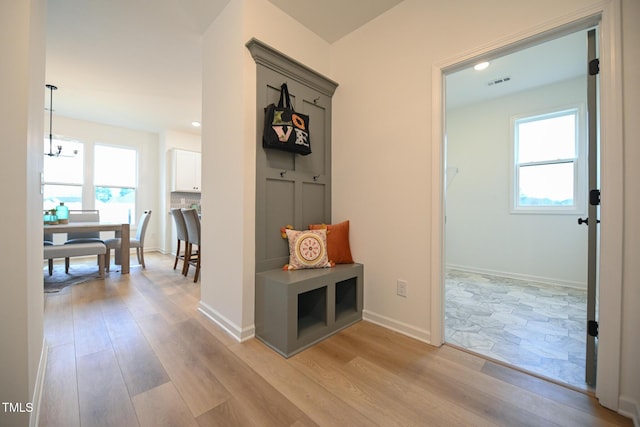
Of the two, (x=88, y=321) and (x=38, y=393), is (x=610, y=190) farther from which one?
(x=88, y=321)

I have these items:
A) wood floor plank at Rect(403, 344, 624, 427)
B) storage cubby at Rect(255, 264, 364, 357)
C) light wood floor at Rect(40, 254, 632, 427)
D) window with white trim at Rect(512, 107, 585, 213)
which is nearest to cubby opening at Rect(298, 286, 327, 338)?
storage cubby at Rect(255, 264, 364, 357)

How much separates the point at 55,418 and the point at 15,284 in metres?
0.68

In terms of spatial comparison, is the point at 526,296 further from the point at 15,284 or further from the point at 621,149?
the point at 15,284

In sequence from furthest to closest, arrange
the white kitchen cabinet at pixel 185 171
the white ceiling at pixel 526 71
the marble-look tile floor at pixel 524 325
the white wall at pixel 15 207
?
the white kitchen cabinet at pixel 185 171 → the white ceiling at pixel 526 71 → the marble-look tile floor at pixel 524 325 → the white wall at pixel 15 207

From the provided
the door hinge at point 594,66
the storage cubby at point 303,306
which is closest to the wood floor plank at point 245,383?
the storage cubby at point 303,306

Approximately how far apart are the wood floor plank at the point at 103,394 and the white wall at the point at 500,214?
3645 millimetres

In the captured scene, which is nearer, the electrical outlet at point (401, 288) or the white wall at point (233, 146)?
the white wall at point (233, 146)

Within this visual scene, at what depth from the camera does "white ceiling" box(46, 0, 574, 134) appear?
80.6 inches

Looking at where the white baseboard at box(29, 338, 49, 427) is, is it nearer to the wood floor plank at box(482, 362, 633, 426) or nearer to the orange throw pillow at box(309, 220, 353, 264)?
the orange throw pillow at box(309, 220, 353, 264)

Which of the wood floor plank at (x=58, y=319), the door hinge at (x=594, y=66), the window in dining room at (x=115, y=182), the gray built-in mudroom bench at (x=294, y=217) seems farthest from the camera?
the window in dining room at (x=115, y=182)

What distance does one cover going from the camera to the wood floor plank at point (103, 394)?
1.12 meters

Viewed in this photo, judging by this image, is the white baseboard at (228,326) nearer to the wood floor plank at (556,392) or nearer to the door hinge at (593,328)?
the wood floor plank at (556,392)

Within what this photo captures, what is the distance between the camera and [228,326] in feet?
6.38

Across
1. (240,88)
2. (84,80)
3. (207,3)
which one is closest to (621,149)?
(240,88)
